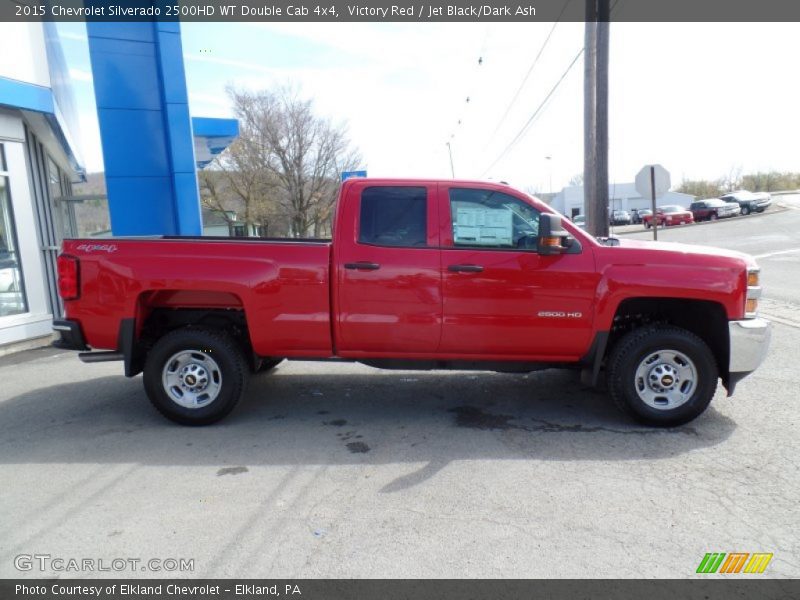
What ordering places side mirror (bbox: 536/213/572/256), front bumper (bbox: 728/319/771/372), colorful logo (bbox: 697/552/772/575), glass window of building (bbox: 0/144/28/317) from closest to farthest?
colorful logo (bbox: 697/552/772/575)
side mirror (bbox: 536/213/572/256)
front bumper (bbox: 728/319/771/372)
glass window of building (bbox: 0/144/28/317)

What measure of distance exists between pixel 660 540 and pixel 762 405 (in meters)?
2.86

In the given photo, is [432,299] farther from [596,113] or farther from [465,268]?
[596,113]

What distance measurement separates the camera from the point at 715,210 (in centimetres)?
3853

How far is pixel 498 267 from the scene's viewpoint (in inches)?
179

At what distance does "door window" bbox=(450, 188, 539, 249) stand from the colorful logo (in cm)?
262

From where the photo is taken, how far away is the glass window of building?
8.84 metres

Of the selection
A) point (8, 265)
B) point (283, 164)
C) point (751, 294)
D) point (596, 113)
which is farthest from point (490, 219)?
point (283, 164)

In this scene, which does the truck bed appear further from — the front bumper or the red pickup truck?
the front bumper

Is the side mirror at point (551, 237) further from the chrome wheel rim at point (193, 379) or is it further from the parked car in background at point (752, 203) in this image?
the parked car in background at point (752, 203)

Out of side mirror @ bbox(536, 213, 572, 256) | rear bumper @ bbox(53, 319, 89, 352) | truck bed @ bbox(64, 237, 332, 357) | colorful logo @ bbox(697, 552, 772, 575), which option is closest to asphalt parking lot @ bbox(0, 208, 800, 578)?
colorful logo @ bbox(697, 552, 772, 575)

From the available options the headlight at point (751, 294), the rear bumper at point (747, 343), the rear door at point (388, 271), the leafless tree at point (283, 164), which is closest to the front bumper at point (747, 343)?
the rear bumper at point (747, 343)

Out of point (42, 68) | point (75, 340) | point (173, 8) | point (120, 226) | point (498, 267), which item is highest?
point (173, 8)
